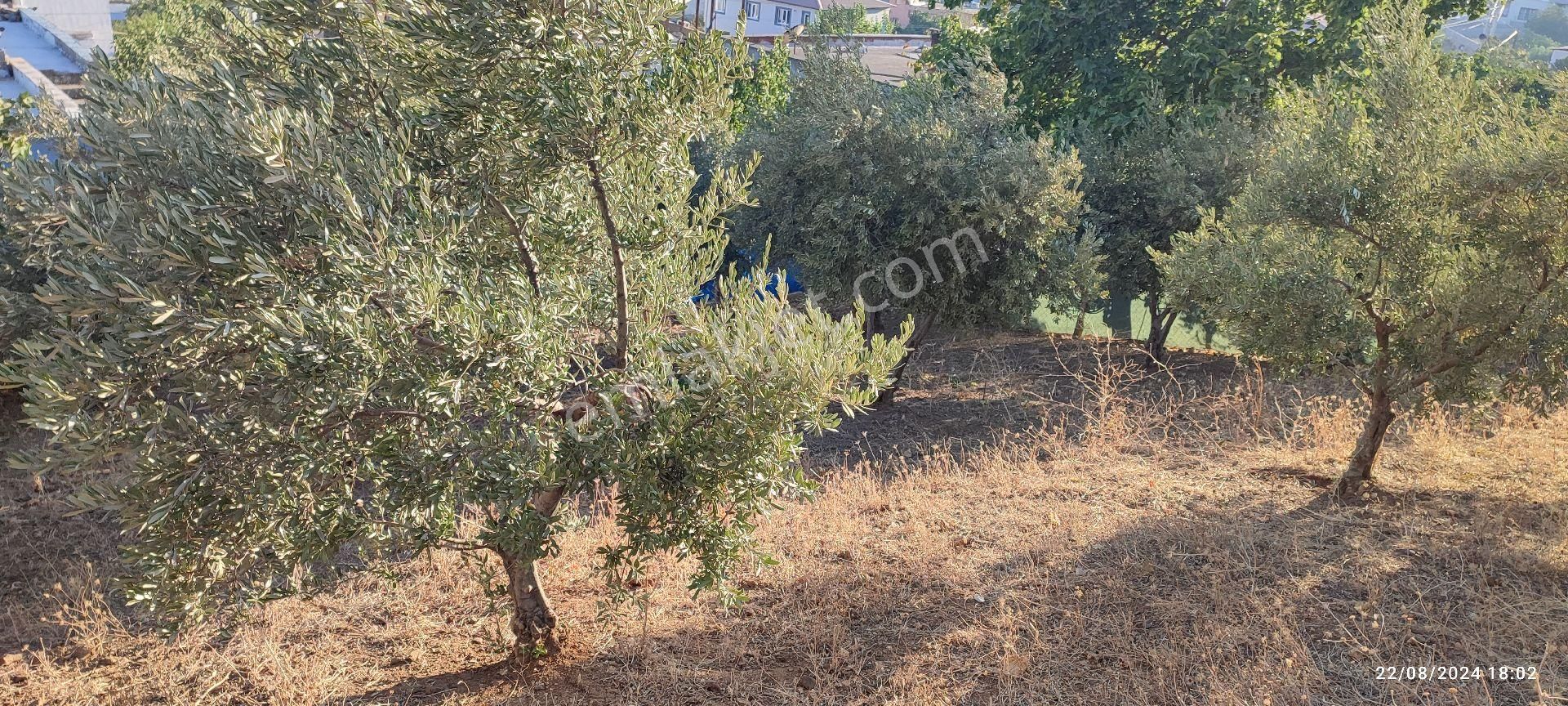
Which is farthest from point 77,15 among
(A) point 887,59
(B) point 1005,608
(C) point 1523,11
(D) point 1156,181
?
(C) point 1523,11

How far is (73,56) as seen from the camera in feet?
95.7

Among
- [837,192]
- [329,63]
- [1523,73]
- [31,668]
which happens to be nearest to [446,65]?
[329,63]

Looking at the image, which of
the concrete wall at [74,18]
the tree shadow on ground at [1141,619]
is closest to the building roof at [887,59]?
the tree shadow on ground at [1141,619]

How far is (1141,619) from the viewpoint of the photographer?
550cm

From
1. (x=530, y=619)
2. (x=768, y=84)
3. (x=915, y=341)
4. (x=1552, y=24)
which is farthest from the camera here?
(x=1552, y=24)

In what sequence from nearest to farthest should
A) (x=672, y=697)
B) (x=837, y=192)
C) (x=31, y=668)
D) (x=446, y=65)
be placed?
(x=446, y=65) → (x=672, y=697) → (x=31, y=668) → (x=837, y=192)

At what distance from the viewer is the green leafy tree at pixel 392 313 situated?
3.24 meters

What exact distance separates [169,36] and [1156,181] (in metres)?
10.6

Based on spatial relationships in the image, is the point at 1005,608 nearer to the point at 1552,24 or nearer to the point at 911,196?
the point at 911,196

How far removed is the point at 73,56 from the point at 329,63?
32.8 m

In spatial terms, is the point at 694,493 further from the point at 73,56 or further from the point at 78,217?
the point at 73,56
